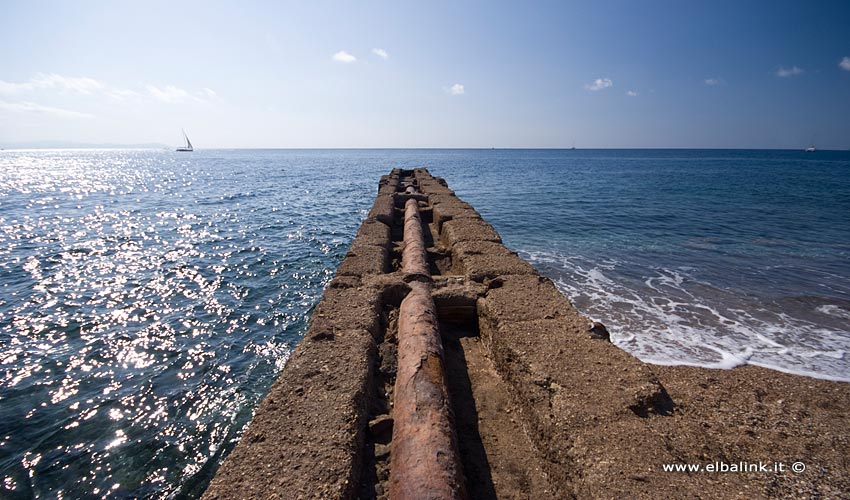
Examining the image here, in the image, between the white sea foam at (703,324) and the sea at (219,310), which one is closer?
the sea at (219,310)

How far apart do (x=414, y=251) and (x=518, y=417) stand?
10.4 ft

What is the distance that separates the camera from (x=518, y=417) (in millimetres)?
2848

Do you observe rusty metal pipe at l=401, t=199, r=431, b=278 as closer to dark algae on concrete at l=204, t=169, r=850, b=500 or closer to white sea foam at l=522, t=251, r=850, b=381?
dark algae on concrete at l=204, t=169, r=850, b=500

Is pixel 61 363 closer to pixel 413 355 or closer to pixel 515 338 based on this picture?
pixel 413 355

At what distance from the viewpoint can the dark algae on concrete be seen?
2.03 m

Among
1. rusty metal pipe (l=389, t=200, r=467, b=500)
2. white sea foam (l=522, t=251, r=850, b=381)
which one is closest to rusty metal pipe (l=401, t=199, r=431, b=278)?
Result: rusty metal pipe (l=389, t=200, r=467, b=500)

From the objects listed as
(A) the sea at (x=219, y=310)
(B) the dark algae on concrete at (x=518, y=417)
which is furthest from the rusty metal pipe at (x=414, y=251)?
(A) the sea at (x=219, y=310)

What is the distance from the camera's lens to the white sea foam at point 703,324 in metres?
5.75

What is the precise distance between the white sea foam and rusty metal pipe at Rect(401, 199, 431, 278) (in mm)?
3553

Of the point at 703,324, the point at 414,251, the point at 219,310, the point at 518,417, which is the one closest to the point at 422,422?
the point at 518,417

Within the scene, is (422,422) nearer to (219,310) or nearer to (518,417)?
(518,417)

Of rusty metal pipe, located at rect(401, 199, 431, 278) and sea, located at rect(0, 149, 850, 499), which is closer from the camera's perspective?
sea, located at rect(0, 149, 850, 499)

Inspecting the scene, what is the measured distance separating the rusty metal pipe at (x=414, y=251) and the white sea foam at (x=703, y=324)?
3.55 meters

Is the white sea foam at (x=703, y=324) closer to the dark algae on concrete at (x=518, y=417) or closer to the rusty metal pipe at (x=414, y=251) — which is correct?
the dark algae on concrete at (x=518, y=417)
